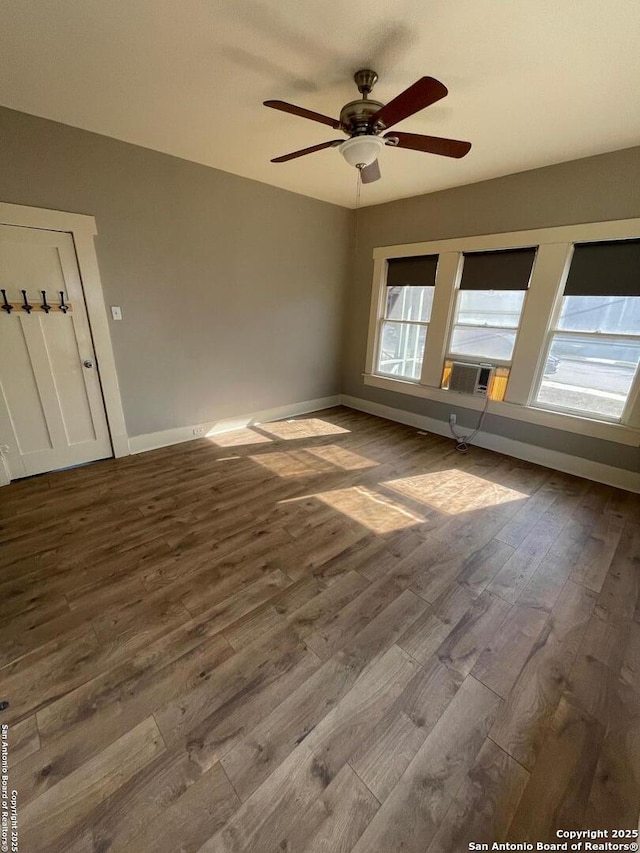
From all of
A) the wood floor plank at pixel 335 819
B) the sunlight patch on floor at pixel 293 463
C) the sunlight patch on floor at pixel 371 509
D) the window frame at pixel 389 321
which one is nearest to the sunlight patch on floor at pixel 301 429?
the sunlight patch on floor at pixel 293 463

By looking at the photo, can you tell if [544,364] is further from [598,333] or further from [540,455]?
[540,455]

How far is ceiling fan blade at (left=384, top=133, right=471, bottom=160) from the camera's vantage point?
1.86 meters

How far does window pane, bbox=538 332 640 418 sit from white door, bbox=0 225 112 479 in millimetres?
A: 4409

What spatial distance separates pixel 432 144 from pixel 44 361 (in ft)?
10.8

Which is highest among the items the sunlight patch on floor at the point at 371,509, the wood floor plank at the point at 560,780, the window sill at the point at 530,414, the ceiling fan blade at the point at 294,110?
the ceiling fan blade at the point at 294,110

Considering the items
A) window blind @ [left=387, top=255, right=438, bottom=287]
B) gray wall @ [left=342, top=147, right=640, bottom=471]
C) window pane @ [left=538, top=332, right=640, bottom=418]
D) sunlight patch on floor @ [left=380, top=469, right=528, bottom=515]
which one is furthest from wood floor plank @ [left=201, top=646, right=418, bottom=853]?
window blind @ [left=387, top=255, right=438, bottom=287]

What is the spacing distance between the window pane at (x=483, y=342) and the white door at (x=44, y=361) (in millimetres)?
3835

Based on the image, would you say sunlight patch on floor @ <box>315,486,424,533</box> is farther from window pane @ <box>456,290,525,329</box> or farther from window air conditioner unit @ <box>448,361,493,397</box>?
window pane @ <box>456,290,525,329</box>

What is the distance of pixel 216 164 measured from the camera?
323 centimetres

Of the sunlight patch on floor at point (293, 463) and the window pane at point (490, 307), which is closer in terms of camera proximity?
the sunlight patch on floor at point (293, 463)

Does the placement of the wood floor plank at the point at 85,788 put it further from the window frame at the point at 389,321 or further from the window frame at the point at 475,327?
the window frame at the point at 389,321

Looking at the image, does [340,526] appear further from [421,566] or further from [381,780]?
[381,780]

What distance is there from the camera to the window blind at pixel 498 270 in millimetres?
3303

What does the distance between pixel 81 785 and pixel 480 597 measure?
6.12 feet
